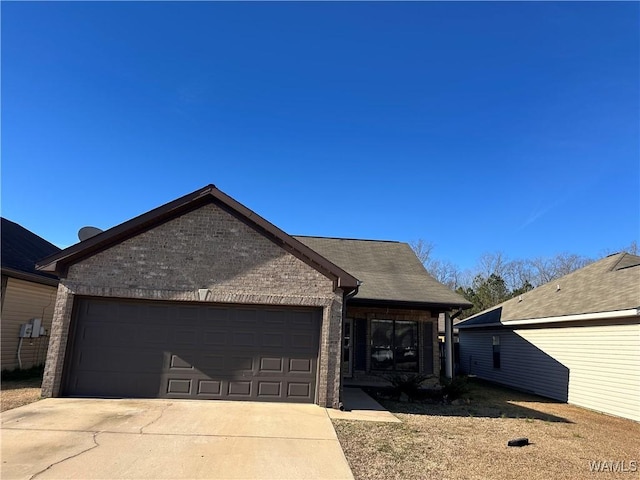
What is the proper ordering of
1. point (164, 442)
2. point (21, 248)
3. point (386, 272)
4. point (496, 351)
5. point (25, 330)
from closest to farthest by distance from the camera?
point (164, 442) < point (25, 330) < point (21, 248) < point (386, 272) < point (496, 351)

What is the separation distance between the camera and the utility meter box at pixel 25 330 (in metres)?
13.2

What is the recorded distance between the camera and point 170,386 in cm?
999

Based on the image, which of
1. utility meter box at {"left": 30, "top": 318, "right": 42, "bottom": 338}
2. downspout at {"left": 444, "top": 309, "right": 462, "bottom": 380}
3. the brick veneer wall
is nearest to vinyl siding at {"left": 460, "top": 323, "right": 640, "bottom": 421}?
downspout at {"left": 444, "top": 309, "right": 462, "bottom": 380}

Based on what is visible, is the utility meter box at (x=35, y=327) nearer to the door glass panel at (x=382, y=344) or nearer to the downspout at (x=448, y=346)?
the door glass panel at (x=382, y=344)

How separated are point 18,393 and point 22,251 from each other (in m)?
6.87

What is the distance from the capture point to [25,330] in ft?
43.7

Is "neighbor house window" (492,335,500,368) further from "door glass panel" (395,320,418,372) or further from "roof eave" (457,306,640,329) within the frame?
"door glass panel" (395,320,418,372)

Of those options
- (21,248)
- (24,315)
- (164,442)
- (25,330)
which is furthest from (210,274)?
(21,248)

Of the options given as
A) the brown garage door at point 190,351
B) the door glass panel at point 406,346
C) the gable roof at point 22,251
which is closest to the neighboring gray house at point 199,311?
the brown garage door at point 190,351

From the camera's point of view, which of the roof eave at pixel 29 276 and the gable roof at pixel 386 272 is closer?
the roof eave at pixel 29 276

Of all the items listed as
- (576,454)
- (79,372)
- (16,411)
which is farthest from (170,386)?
(576,454)

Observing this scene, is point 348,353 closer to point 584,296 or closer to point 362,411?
point 362,411

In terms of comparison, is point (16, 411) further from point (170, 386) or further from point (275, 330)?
point (275, 330)

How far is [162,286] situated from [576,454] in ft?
30.3
